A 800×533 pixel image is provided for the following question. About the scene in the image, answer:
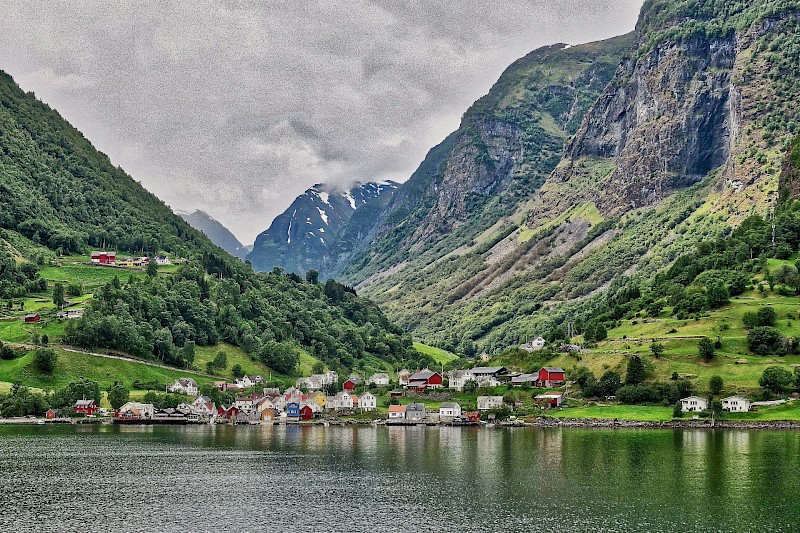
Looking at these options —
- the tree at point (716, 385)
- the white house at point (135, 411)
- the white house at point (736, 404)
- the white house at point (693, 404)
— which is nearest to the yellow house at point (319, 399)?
the white house at point (135, 411)

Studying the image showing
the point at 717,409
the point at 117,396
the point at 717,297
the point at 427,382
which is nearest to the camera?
the point at 717,409

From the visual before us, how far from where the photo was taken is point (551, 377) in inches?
6836

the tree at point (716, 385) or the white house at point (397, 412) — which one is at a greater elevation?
the tree at point (716, 385)

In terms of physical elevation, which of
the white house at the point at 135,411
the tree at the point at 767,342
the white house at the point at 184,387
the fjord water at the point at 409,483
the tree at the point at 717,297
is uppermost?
the tree at the point at 717,297

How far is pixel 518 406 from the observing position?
168 metres

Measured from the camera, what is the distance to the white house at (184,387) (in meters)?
190

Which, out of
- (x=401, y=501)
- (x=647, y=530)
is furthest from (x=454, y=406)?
(x=647, y=530)

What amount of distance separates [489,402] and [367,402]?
31601mm

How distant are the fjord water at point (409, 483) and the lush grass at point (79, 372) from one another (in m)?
44.8

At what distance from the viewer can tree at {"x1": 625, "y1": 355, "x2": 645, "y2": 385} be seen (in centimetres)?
16075

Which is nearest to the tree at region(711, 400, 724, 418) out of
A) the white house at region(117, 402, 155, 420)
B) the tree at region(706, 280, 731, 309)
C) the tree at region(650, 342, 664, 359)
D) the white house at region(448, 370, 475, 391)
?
the tree at region(650, 342, 664, 359)

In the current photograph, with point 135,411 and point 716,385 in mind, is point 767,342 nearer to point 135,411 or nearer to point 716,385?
point 716,385

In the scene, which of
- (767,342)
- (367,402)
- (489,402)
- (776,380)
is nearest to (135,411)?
(367,402)

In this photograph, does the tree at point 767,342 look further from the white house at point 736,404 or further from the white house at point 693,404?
the white house at point 693,404
